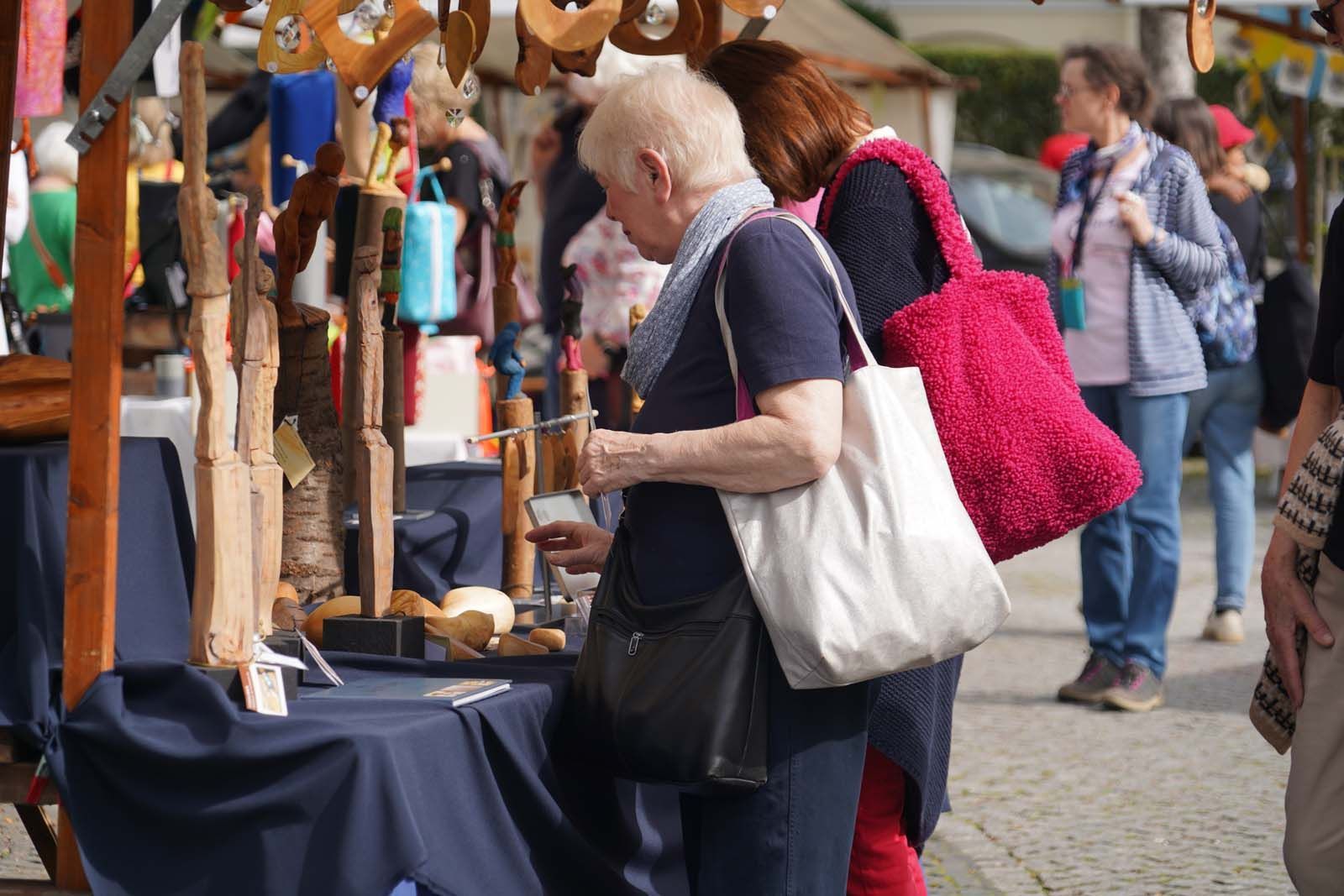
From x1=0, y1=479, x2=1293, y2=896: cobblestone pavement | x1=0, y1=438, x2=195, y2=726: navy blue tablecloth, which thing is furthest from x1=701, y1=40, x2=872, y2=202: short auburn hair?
x1=0, y1=479, x2=1293, y2=896: cobblestone pavement

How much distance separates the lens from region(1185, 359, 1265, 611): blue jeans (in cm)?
573

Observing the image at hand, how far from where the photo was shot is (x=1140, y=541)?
15.8 ft

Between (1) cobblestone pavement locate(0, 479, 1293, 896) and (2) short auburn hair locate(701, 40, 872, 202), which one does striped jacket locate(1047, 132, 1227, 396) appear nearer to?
(1) cobblestone pavement locate(0, 479, 1293, 896)

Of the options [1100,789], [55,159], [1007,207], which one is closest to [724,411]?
[1100,789]

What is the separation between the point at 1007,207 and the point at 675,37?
10.1 metres

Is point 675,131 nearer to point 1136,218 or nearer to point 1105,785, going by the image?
point 1105,785

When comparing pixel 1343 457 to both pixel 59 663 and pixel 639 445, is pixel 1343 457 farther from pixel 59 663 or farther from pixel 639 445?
pixel 59 663

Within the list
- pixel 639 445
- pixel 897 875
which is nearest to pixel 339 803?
pixel 639 445

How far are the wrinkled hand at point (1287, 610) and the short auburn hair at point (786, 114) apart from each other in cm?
77

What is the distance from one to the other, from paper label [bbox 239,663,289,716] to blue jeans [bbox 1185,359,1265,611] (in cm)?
427

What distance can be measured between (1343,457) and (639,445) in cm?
88

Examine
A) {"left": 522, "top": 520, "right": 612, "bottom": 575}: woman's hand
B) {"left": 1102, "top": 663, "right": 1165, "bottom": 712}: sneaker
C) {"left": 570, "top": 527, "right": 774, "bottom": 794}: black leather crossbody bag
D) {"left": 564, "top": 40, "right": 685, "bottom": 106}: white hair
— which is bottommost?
{"left": 1102, "top": 663, "right": 1165, "bottom": 712}: sneaker

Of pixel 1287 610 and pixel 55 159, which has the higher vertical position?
pixel 55 159

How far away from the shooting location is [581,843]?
7.02ft
